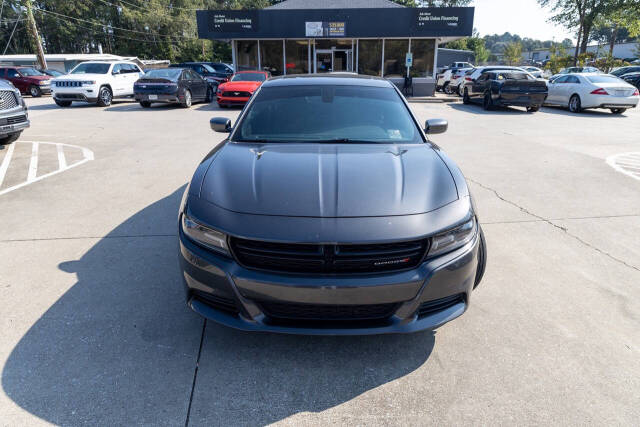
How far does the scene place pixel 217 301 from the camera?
2.40m

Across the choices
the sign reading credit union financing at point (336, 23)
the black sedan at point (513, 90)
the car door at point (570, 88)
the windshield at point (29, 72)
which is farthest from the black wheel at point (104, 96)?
the car door at point (570, 88)

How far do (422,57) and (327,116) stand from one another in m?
23.8

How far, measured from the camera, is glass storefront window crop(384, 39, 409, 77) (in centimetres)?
2489

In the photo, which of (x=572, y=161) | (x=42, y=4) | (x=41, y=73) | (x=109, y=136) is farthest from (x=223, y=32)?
(x=42, y=4)

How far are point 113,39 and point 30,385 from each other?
249 ft

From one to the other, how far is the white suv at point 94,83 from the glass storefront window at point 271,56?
942 centimetres

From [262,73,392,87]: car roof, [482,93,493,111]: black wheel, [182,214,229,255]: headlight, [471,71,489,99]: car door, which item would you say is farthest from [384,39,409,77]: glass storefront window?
[182,214,229,255]: headlight

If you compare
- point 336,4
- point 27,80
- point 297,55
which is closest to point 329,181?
point 297,55

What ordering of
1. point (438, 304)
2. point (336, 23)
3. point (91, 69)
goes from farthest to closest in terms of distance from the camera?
point (336, 23)
point (91, 69)
point (438, 304)

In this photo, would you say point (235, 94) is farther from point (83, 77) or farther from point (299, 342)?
point (299, 342)

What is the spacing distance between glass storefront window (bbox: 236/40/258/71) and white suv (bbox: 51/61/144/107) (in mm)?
8895

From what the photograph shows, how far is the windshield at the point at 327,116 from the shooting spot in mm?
3484

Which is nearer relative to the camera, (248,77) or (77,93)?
(77,93)

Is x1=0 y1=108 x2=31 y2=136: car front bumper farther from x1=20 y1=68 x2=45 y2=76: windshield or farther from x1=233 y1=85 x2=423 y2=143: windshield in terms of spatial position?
x1=20 y1=68 x2=45 y2=76: windshield
